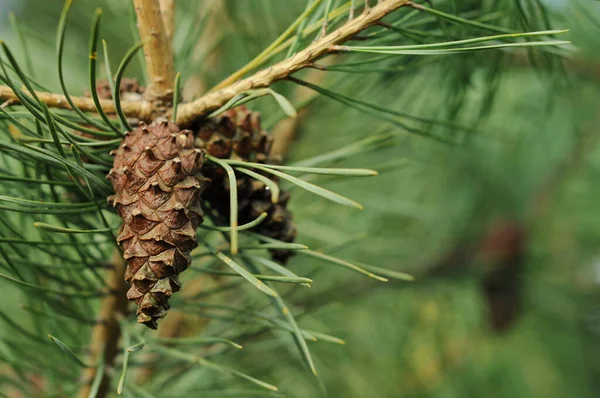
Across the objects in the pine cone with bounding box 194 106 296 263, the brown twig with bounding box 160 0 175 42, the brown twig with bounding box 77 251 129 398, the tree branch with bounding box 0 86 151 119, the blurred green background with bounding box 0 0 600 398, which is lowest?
the blurred green background with bounding box 0 0 600 398

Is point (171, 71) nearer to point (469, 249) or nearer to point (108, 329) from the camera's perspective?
point (108, 329)

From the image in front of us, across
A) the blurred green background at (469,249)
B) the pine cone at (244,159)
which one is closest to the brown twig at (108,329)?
the pine cone at (244,159)

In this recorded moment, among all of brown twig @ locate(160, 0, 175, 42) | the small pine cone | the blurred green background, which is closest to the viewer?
the small pine cone

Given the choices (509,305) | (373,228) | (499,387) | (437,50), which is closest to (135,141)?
(437,50)

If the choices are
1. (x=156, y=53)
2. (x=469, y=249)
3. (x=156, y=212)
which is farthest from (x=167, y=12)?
(x=469, y=249)

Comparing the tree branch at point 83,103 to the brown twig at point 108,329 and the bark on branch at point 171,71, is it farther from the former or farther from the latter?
the brown twig at point 108,329

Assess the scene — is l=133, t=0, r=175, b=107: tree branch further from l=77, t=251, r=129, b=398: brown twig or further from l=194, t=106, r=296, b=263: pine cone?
l=77, t=251, r=129, b=398: brown twig

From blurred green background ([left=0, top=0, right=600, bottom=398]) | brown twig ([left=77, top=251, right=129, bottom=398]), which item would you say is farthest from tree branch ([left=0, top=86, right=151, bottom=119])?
blurred green background ([left=0, top=0, right=600, bottom=398])
